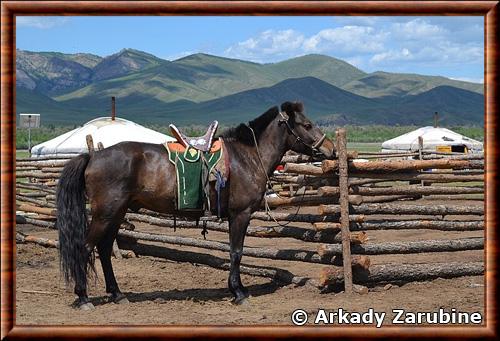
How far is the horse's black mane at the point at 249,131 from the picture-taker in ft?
26.3

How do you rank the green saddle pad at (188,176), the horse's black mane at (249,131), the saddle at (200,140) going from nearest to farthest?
the green saddle pad at (188,176), the saddle at (200,140), the horse's black mane at (249,131)

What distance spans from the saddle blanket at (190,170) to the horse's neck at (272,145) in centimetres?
63

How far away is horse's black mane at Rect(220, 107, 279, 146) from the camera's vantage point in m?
8.03

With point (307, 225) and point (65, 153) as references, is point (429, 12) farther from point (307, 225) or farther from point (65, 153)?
point (65, 153)

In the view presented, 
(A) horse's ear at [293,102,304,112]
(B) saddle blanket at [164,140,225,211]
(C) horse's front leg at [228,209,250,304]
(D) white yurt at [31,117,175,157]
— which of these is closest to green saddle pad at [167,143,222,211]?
(B) saddle blanket at [164,140,225,211]

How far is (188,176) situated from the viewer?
747cm

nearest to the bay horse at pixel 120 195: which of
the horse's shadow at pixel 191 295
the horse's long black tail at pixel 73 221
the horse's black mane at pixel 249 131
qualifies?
the horse's long black tail at pixel 73 221

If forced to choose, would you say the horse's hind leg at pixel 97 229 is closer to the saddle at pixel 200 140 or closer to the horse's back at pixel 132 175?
the horse's back at pixel 132 175

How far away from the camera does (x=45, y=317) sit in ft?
22.5

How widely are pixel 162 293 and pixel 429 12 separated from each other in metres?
4.81

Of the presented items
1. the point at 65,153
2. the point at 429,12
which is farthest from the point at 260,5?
the point at 65,153

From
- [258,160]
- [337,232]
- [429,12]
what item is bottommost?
[337,232]

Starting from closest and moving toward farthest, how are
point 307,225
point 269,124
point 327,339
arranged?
point 327,339
point 269,124
point 307,225

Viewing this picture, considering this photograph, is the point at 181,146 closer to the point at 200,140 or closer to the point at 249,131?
the point at 200,140
